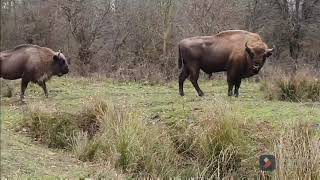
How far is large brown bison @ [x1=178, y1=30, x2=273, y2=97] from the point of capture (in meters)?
12.9

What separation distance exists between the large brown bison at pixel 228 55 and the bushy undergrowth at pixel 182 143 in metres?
4.08

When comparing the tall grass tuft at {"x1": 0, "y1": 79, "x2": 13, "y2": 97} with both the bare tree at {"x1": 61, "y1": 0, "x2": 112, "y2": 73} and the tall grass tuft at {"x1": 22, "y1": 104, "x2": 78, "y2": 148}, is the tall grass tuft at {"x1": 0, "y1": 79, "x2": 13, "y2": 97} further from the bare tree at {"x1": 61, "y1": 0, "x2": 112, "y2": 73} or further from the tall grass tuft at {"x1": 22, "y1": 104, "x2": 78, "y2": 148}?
the bare tree at {"x1": 61, "y1": 0, "x2": 112, "y2": 73}

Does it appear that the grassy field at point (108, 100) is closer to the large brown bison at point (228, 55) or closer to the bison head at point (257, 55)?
the large brown bison at point (228, 55)

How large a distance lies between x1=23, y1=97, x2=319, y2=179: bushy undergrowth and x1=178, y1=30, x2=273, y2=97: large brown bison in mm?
4078

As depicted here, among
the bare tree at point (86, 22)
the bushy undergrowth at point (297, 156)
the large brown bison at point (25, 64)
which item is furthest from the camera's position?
the bare tree at point (86, 22)

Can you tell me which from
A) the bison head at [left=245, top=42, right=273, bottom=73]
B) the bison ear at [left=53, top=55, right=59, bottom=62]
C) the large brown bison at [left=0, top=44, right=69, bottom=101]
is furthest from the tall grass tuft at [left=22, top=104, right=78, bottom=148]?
the bison head at [left=245, top=42, right=273, bottom=73]

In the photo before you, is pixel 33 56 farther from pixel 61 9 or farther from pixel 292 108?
pixel 61 9

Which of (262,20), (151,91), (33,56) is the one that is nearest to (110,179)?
(33,56)

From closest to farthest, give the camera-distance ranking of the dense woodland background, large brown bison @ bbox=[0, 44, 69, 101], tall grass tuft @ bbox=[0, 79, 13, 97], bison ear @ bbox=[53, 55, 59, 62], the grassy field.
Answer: the grassy field < large brown bison @ bbox=[0, 44, 69, 101] < bison ear @ bbox=[53, 55, 59, 62] < tall grass tuft @ bbox=[0, 79, 13, 97] < the dense woodland background

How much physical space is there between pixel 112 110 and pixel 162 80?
897 centimetres

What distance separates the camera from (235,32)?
13359 mm

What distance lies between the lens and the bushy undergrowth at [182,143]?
25.8 ft

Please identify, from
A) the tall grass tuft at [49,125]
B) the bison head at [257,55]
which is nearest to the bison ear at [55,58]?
the tall grass tuft at [49,125]

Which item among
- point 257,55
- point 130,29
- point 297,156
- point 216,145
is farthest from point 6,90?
point 297,156
